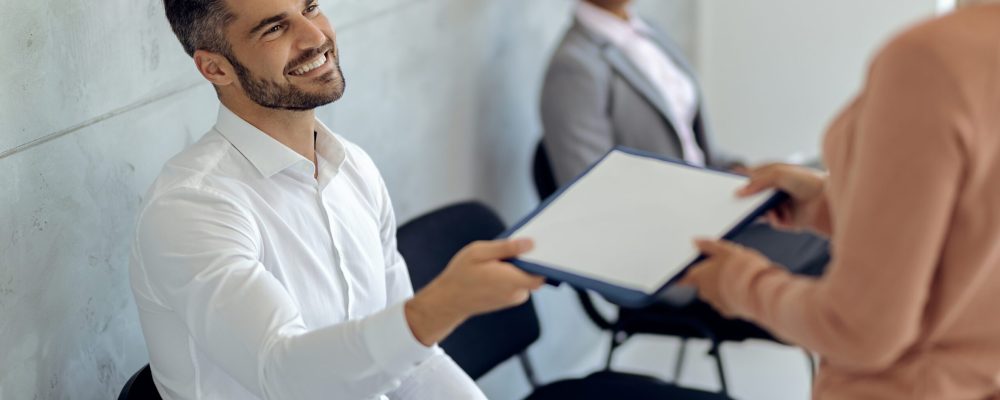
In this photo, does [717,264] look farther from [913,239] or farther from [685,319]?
[685,319]

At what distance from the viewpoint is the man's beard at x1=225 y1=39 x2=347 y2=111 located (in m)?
1.82

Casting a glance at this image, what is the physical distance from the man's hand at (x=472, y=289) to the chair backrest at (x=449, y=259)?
0.85 meters

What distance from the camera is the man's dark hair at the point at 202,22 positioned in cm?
177

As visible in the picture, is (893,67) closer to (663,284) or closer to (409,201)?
(663,284)

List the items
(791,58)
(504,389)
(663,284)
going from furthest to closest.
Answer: (791,58) → (504,389) → (663,284)

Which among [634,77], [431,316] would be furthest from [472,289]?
[634,77]

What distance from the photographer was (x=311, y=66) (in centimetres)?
186

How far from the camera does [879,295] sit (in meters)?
1.29

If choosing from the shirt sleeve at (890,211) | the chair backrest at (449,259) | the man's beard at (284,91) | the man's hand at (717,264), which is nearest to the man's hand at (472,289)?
the man's hand at (717,264)

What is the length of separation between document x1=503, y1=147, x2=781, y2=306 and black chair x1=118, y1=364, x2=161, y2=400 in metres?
0.61

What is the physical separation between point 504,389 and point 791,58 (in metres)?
2.02

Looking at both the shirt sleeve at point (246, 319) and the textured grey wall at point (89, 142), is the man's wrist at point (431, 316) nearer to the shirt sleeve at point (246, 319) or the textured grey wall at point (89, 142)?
the shirt sleeve at point (246, 319)

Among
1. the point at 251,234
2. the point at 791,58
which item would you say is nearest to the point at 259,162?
the point at 251,234

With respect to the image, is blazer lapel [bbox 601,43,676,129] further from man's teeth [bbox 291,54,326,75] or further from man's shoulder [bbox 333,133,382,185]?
man's teeth [bbox 291,54,326,75]
